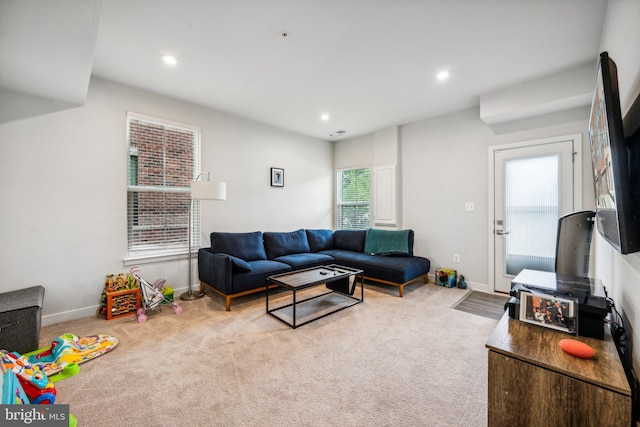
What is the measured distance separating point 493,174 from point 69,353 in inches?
196

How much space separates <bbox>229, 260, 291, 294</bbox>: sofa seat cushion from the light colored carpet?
339 mm

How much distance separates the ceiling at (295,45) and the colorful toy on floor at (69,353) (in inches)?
91.7

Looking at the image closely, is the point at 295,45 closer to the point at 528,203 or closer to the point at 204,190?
the point at 204,190

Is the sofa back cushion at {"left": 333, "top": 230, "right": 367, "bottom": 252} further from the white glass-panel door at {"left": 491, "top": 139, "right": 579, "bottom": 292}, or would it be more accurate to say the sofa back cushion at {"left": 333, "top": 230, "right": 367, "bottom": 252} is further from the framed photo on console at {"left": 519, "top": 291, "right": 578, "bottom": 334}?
the framed photo on console at {"left": 519, "top": 291, "right": 578, "bottom": 334}

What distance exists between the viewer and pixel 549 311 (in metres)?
1.31

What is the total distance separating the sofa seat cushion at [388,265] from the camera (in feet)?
11.8

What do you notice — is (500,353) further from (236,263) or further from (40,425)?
(236,263)

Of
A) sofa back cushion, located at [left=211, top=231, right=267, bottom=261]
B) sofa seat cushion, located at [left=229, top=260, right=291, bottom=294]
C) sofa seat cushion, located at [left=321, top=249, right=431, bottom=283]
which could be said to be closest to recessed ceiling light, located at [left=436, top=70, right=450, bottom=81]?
sofa seat cushion, located at [left=321, top=249, right=431, bottom=283]

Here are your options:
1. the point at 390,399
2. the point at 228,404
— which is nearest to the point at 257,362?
the point at 228,404

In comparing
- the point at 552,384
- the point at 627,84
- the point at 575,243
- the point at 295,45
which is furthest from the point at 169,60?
the point at 575,243

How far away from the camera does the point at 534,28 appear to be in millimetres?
2156

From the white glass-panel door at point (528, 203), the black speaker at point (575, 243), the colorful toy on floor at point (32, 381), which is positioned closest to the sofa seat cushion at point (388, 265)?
the white glass-panel door at point (528, 203)

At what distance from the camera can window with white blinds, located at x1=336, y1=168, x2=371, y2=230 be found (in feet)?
17.5

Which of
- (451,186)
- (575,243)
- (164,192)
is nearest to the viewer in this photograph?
(575,243)
